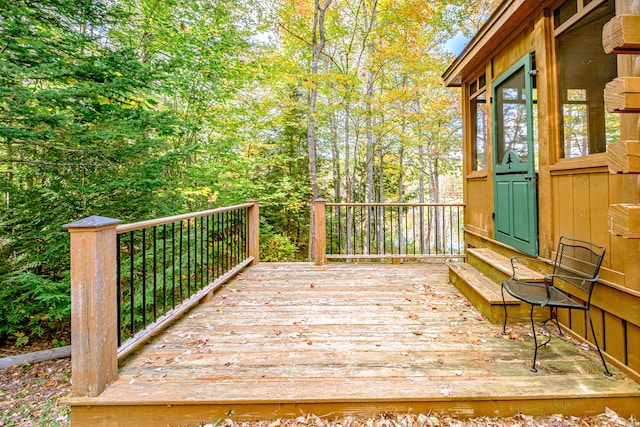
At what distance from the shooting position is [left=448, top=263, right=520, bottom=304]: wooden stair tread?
2459 mm

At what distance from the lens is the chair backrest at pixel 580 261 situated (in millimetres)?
1937

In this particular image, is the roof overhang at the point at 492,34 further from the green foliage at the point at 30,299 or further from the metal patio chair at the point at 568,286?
the green foliage at the point at 30,299

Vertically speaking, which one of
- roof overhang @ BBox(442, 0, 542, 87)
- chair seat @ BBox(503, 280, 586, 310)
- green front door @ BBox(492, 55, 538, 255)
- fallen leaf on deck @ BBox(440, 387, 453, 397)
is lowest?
fallen leaf on deck @ BBox(440, 387, 453, 397)

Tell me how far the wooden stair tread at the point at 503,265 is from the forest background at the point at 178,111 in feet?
11.9

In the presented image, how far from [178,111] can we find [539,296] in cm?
748

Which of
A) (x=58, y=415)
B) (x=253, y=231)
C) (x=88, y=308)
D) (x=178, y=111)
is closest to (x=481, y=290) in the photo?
(x=88, y=308)

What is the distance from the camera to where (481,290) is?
2.69 meters

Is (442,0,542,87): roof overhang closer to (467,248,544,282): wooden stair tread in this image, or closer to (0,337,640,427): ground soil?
(467,248,544,282): wooden stair tread

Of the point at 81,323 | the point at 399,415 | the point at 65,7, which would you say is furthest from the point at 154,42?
the point at 399,415

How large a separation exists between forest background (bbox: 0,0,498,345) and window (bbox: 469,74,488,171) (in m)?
2.99

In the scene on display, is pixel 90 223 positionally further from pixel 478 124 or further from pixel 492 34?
pixel 478 124

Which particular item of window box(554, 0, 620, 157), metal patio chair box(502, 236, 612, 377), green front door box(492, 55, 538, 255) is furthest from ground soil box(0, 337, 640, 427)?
window box(554, 0, 620, 157)

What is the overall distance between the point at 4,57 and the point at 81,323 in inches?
143

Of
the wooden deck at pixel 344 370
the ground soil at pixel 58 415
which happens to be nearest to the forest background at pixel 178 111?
the ground soil at pixel 58 415
